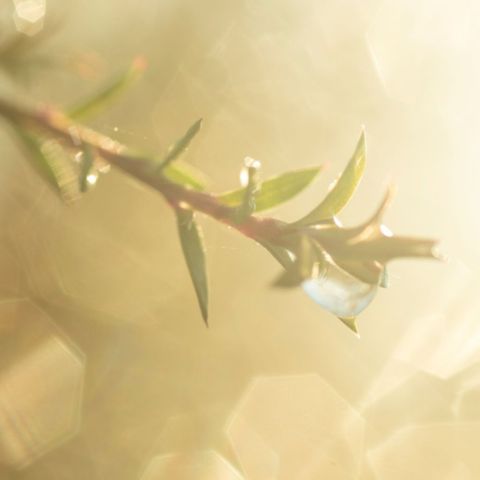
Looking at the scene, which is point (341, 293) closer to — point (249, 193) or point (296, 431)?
point (249, 193)

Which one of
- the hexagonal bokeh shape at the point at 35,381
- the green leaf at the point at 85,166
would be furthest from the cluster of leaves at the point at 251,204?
the hexagonal bokeh shape at the point at 35,381

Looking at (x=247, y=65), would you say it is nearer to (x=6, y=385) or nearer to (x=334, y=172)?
(x=334, y=172)

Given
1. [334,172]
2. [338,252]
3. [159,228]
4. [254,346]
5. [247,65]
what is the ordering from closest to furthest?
1. [338,252]
2. [334,172]
3. [159,228]
4. [254,346]
5. [247,65]

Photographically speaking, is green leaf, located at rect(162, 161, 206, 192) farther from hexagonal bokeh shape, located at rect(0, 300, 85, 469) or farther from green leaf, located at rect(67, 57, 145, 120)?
hexagonal bokeh shape, located at rect(0, 300, 85, 469)

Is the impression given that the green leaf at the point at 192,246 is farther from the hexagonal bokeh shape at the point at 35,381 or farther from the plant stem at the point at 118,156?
the hexagonal bokeh shape at the point at 35,381

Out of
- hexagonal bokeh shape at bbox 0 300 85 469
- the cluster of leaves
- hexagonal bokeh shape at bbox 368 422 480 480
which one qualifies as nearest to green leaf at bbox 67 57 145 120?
the cluster of leaves

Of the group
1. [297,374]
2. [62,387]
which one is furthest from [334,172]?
[62,387]

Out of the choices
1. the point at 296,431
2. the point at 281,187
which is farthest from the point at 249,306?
the point at 281,187
